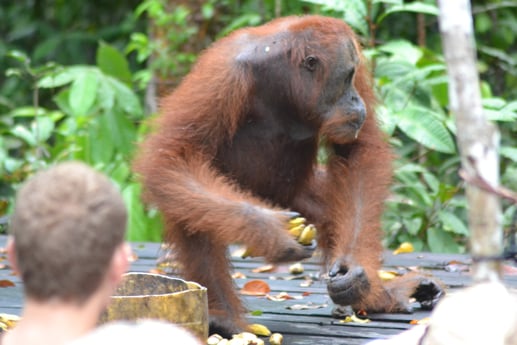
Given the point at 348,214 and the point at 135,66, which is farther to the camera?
the point at 135,66

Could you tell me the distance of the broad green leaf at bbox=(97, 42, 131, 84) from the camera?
291 inches

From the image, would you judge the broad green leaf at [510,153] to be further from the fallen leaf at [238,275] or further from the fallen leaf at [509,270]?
the fallen leaf at [238,275]

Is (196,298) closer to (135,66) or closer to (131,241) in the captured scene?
(131,241)

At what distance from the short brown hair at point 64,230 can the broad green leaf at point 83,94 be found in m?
4.57

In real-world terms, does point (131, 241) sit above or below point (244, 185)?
below

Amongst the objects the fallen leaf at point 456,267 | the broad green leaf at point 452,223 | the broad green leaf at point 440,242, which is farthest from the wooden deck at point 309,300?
the broad green leaf at point 440,242

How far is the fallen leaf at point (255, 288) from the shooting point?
14.0ft

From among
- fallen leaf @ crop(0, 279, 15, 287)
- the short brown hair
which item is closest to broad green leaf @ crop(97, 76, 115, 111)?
fallen leaf @ crop(0, 279, 15, 287)

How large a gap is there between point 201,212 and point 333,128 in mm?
745

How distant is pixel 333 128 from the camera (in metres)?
3.95

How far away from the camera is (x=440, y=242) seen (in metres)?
5.82

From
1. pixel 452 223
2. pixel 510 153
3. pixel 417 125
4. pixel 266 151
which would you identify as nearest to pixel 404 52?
pixel 417 125

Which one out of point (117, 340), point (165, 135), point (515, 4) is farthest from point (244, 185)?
point (515, 4)

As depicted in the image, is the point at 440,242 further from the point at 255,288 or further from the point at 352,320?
the point at 352,320
